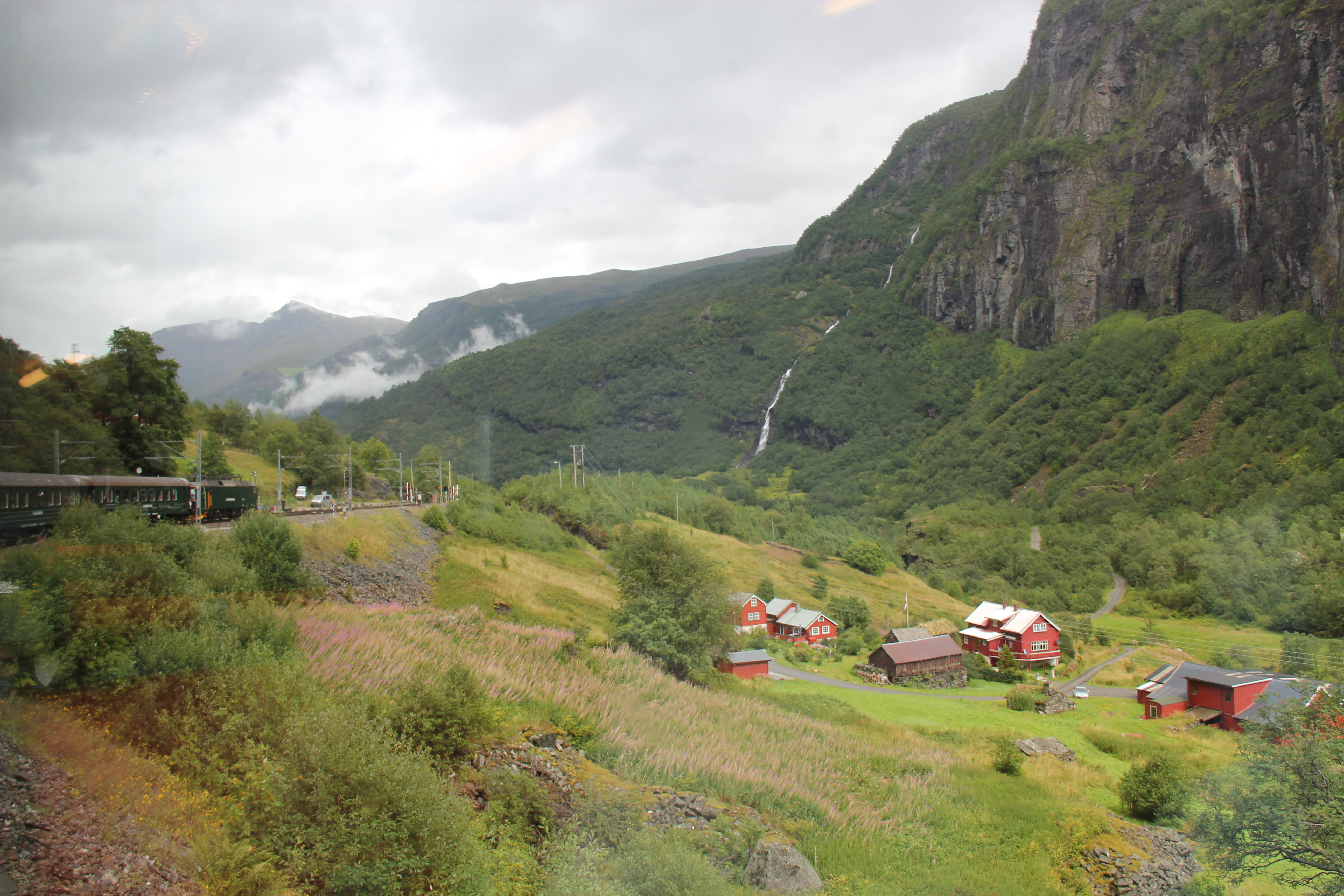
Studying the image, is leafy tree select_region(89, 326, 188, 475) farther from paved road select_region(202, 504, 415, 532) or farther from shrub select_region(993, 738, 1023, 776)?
shrub select_region(993, 738, 1023, 776)

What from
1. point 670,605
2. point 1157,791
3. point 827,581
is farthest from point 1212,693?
point 827,581

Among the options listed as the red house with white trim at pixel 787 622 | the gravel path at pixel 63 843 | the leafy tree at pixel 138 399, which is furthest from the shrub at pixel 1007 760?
the red house with white trim at pixel 787 622

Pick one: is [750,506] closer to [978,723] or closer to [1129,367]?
[1129,367]

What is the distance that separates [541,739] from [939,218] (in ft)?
598

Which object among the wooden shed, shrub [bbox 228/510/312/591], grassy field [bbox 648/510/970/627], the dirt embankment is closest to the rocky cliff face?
grassy field [bbox 648/510/970/627]

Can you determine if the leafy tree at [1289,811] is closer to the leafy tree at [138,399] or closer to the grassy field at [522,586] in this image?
the grassy field at [522,586]

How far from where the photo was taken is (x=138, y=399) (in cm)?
1697

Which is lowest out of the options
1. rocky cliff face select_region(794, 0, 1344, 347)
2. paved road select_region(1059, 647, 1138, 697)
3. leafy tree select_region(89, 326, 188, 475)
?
paved road select_region(1059, 647, 1138, 697)

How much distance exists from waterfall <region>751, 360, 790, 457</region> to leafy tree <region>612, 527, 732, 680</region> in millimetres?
115391

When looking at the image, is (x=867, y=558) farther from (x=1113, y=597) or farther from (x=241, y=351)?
(x=241, y=351)

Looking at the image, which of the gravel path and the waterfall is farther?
the waterfall

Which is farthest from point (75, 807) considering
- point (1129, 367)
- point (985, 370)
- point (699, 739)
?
point (985, 370)

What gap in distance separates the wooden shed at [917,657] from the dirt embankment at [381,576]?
26235 mm

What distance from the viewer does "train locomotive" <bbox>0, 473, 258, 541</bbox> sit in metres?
7.49
